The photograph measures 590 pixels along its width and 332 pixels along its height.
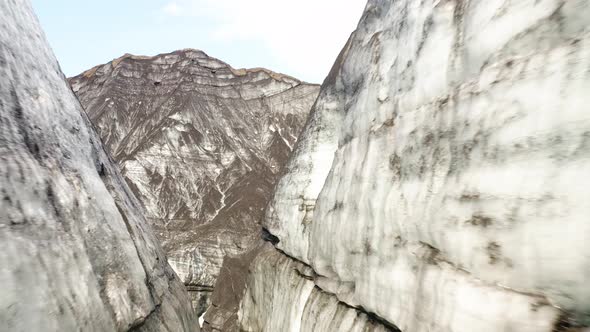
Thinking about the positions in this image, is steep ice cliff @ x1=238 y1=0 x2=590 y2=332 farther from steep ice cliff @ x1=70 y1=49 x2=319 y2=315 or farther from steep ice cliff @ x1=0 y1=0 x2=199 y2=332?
steep ice cliff @ x1=70 y1=49 x2=319 y2=315

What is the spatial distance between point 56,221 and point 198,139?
33.7 m

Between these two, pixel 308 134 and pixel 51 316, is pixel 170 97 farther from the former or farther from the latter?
pixel 51 316

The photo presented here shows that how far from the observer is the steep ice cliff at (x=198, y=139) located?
24609 mm

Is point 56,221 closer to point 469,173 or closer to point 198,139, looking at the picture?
point 469,173

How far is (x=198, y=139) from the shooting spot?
36469mm

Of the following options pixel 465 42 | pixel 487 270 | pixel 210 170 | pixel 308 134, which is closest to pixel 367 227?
pixel 487 270

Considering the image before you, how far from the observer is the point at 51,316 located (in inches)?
119

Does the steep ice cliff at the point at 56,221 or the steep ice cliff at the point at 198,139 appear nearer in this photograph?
the steep ice cliff at the point at 56,221

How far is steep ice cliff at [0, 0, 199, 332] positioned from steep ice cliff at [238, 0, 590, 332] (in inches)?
112

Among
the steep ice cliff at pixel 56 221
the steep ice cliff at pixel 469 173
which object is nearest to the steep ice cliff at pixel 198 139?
the steep ice cliff at pixel 469 173

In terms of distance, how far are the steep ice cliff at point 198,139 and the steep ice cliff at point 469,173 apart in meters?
16.5

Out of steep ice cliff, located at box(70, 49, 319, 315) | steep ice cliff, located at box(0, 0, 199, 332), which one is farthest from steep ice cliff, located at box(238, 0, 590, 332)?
steep ice cliff, located at box(70, 49, 319, 315)

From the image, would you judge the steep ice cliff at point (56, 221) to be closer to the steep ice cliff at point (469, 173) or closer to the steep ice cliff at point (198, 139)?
the steep ice cliff at point (469, 173)

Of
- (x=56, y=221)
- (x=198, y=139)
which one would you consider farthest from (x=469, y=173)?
(x=198, y=139)
